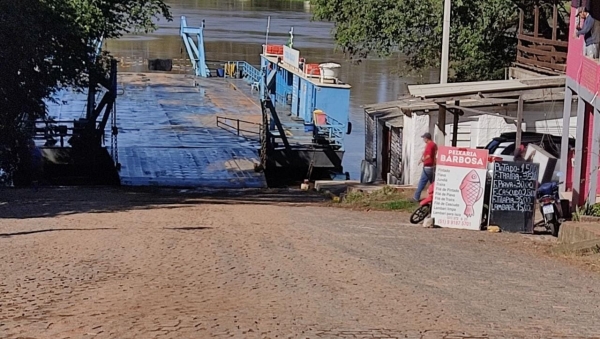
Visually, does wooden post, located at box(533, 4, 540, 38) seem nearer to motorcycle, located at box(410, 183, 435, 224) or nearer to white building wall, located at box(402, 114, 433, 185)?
white building wall, located at box(402, 114, 433, 185)

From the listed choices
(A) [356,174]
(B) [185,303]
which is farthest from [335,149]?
(B) [185,303]

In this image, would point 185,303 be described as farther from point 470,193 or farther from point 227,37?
point 227,37

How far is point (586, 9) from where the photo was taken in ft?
55.6

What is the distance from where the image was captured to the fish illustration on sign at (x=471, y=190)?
50.8 feet

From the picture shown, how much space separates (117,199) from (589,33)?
35.9ft

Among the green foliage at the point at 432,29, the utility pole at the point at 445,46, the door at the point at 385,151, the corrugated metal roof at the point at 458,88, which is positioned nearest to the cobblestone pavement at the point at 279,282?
the corrugated metal roof at the point at 458,88

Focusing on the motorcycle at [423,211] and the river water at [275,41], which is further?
the river water at [275,41]

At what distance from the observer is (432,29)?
1187 inches

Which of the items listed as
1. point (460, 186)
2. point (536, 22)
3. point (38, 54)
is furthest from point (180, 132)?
point (460, 186)

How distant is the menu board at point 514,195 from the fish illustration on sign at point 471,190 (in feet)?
0.77

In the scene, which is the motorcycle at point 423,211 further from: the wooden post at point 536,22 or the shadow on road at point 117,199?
the wooden post at point 536,22

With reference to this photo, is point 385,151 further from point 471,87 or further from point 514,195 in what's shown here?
point 514,195

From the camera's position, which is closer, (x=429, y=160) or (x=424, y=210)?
(x=424, y=210)

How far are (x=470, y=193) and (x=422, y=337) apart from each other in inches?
320
